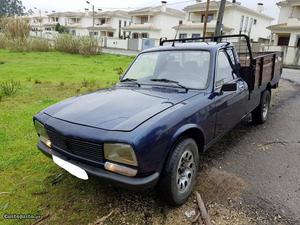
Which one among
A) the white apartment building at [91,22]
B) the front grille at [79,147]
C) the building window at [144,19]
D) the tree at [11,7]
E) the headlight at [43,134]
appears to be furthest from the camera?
the tree at [11,7]

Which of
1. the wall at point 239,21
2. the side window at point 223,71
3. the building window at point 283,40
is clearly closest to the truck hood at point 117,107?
the side window at point 223,71

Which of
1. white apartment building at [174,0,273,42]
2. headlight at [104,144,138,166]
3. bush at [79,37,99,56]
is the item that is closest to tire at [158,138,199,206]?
headlight at [104,144,138,166]

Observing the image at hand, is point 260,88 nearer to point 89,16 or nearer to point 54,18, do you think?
point 89,16

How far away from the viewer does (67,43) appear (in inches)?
923

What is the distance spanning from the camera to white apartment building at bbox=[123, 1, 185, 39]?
43.4 meters

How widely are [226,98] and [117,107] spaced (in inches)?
64.4

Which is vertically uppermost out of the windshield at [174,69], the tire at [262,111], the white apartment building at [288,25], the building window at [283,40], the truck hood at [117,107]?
the white apartment building at [288,25]

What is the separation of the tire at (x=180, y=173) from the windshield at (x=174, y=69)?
36.8 inches

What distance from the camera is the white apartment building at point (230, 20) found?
34.4 m

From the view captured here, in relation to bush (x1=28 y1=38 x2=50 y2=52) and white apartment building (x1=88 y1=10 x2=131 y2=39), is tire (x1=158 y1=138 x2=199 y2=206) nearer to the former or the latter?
bush (x1=28 y1=38 x2=50 y2=52)

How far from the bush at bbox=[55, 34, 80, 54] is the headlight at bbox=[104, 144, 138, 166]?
22.2 m

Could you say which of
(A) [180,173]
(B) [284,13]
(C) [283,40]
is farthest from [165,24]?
(A) [180,173]

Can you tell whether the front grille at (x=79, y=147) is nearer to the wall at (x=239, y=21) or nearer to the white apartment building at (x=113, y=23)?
the wall at (x=239, y=21)

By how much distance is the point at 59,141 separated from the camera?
2771mm
